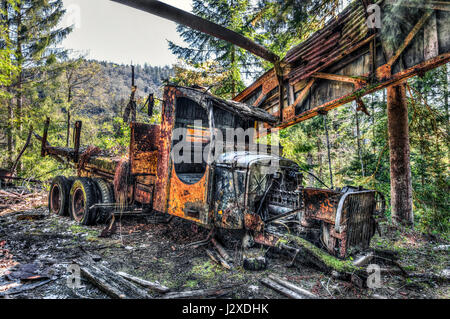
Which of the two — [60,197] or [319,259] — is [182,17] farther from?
[60,197]

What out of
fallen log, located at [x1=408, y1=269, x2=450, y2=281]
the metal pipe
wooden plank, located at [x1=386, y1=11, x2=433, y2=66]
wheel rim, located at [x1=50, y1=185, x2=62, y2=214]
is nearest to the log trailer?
the metal pipe

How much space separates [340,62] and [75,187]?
6614mm

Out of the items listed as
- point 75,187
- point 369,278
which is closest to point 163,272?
point 369,278

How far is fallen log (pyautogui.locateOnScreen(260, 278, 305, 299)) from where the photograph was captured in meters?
2.63

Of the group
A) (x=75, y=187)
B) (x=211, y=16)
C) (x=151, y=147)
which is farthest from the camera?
(x=211, y=16)

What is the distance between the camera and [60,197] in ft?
21.1

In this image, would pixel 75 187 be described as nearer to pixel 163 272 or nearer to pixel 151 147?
pixel 151 147

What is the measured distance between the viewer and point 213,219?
3.81 metres

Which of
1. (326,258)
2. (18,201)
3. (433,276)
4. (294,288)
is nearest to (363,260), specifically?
(326,258)

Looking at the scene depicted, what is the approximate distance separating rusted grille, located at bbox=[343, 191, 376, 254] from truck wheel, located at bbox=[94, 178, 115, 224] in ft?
16.3

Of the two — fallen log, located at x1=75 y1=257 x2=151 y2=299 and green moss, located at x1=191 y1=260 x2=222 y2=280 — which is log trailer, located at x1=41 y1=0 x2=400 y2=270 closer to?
green moss, located at x1=191 y1=260 x2=222 y2=280

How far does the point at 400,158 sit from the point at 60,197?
880 centimetres

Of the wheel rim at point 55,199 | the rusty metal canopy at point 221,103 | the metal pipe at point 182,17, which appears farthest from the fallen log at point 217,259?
the wheel rim at point 55,199

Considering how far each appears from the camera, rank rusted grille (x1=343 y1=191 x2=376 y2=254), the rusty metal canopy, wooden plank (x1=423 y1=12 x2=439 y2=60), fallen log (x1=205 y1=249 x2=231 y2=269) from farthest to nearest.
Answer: the rusty metal canopy, fallen log (x1=205 y1=249 x2=231 y2=269), rusted grille (x1=343 y1=191 x2=376 y2=254), wooden plank (x1=423 y1=12 x2=439 y2=60)
